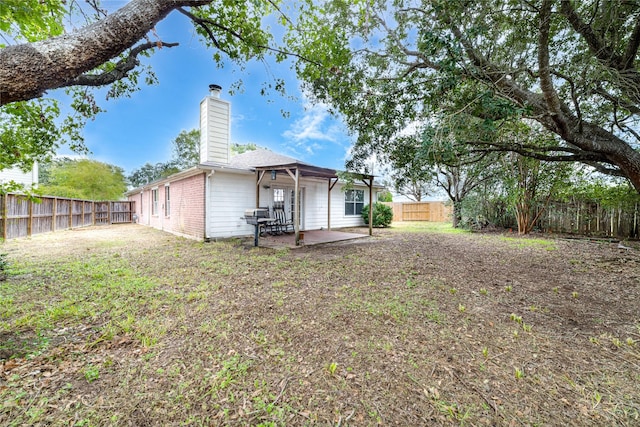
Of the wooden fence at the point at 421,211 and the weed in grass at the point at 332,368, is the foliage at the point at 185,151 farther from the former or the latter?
the weed in grass at the point at 332,368

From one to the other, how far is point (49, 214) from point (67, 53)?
13.1 meters

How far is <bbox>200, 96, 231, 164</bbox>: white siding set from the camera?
29.9 ft

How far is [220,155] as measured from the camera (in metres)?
9.42

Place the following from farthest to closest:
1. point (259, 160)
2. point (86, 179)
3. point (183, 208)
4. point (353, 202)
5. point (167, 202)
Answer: point (86, 179)
point (353, 202)
point (167, 202)
point (259, 160)
point (183, 208)

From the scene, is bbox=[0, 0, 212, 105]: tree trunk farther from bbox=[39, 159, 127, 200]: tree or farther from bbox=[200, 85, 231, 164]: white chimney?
Answer: bbox=[39, 159, 127, 200]: tree

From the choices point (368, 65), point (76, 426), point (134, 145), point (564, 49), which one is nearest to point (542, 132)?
point (564, 49)

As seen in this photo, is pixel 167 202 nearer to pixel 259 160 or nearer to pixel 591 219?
pixel 259 160

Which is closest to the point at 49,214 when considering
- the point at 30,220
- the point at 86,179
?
the point at 30,220

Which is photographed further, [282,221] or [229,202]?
[282,221]

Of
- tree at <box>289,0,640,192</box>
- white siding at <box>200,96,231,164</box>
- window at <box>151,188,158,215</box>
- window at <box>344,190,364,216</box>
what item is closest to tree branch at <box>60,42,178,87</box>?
tree at <box>289,0,640,192</box>

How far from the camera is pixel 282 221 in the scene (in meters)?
10.7

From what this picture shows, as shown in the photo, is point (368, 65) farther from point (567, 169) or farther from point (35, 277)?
point (567, 169)

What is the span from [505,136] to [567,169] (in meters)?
4.55

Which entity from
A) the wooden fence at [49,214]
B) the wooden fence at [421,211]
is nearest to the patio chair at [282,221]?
the wooden fence at [49,214]
